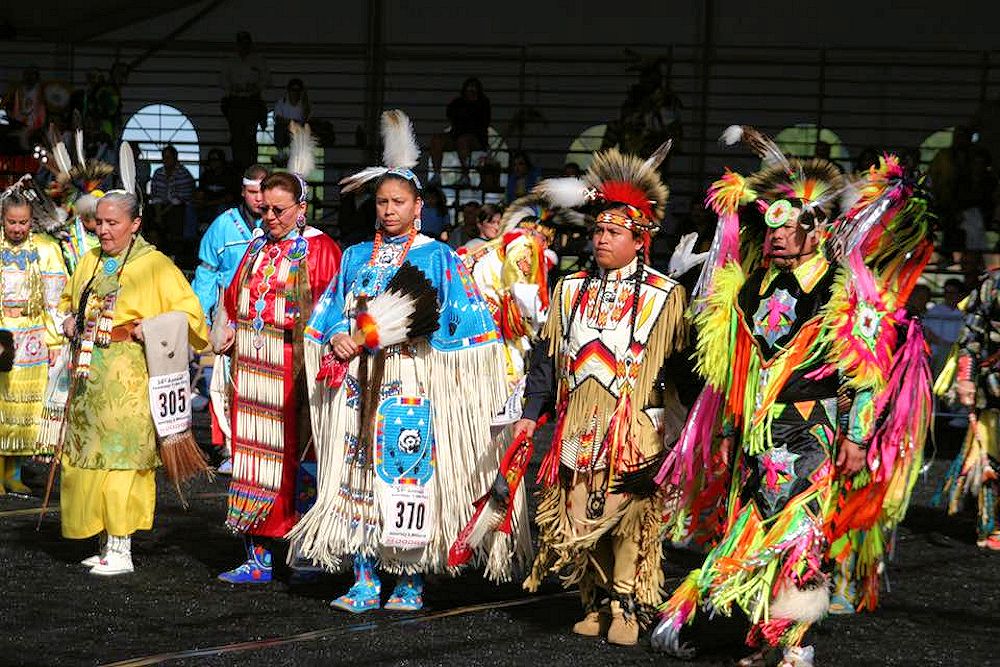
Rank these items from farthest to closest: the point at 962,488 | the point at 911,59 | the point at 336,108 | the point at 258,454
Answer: the point at 336,108 → the point at 911,59 → the point at 962,488 → the point at 258,454

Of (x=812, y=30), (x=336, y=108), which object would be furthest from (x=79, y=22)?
(x=812, y=30)

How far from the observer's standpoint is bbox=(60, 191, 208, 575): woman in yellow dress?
6.29 metres

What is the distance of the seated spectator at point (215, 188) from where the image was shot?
15609 mm

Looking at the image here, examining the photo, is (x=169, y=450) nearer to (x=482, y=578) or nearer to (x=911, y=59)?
(x=482, y=578)

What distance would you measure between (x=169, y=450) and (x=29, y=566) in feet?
2.74

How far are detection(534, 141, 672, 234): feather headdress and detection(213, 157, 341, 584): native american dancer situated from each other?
134 cm

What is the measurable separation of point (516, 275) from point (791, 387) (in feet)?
15.0

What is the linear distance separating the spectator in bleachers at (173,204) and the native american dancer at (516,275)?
22.4 feet

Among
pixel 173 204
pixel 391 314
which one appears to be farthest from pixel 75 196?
pixel 173 204

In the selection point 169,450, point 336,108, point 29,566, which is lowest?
point 29,566

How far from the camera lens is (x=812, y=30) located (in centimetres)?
1805

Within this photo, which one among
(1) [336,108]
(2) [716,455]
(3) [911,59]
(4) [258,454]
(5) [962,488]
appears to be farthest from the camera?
(1) [336,108]

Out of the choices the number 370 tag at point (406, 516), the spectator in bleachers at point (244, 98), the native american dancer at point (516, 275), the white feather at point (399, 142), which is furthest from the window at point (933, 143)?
the number 370 tag at point (406, 516)

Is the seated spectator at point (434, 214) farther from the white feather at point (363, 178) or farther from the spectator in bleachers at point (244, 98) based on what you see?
the white feather at point (363, 178)
